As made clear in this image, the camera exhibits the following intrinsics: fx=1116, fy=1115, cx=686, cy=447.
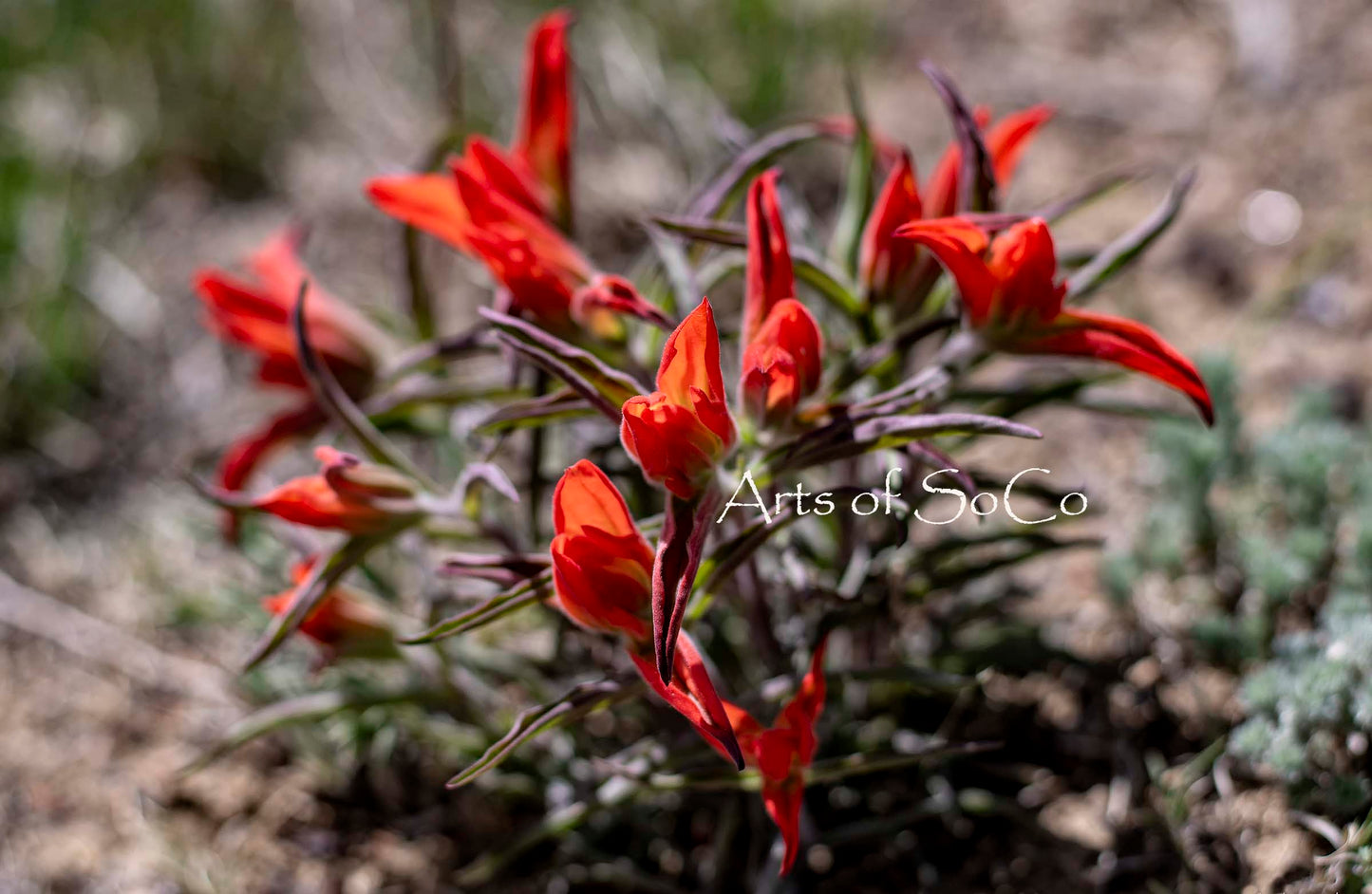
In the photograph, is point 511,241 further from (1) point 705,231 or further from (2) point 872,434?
(2) point 872,434

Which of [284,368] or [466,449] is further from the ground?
[284,368]

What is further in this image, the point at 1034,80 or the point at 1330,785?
the point at 1034,80

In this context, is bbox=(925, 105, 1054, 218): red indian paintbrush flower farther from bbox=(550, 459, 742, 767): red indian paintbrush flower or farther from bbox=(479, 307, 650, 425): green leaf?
bbox=(550, 459, 742, 767): red indian paintbrush flower

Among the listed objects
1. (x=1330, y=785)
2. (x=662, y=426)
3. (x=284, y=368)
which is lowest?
(x=1330, y=785)

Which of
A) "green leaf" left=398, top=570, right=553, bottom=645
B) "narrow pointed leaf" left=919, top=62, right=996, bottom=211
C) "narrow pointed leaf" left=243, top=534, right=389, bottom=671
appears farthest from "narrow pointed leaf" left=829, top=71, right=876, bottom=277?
"narrow pointed leaf" left=243, top=534, right=389, bottom=671

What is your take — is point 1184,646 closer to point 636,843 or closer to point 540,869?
point 636,843

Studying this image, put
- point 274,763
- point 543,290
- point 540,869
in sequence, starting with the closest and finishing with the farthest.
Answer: point 543,290 < point 540,869 < point 274,763

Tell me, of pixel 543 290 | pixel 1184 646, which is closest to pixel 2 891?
pixel 543 290
